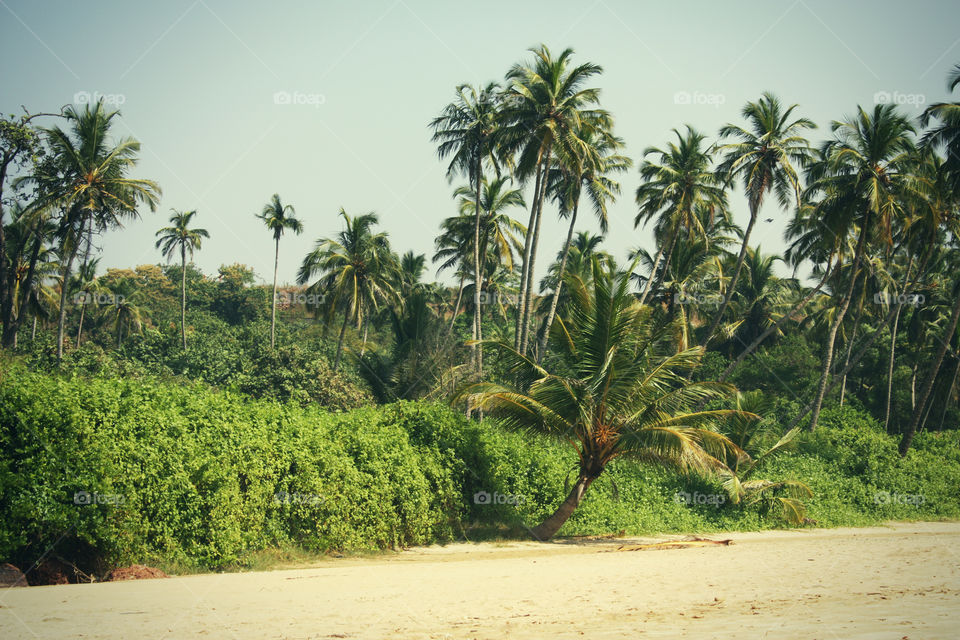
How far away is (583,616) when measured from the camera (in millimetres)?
8359

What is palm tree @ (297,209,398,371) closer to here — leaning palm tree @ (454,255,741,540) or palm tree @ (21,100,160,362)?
palm tree @ (21,100,160,362)

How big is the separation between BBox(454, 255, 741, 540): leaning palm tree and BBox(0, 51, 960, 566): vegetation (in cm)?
7

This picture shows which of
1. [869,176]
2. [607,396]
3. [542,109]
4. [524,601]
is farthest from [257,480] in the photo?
[869,176]

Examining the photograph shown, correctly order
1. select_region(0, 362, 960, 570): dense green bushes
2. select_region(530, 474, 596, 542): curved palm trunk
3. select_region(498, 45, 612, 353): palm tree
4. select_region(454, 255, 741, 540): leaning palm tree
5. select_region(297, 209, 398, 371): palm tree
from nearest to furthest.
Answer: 1. select_region(0, 362, 960, 570): dense green bushes
2. select_region(454, 255, 741, 540): leaning palm tree
3. select_region(530, 474, 596, 542): curved palm trunk
4. select_region(498, 45, 612, 353): palm tree
5. select_region(297, 209, 398, 371): palm tree

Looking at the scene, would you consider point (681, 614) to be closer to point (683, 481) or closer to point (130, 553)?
point (130, 553)

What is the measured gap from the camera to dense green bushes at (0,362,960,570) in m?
9.34

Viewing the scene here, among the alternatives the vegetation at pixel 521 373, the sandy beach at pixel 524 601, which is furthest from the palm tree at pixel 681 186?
the sandy beach at pixel 524 601

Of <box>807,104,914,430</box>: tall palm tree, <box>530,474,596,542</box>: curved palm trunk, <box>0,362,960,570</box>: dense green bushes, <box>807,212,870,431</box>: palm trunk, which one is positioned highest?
<box>807,104,914,430</box>: tall palm tree

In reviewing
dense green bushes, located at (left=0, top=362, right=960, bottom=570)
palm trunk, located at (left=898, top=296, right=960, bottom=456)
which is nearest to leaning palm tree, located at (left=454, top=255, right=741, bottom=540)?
dense green bushes, located at (left=0, top=362, right=960, bottom=570)

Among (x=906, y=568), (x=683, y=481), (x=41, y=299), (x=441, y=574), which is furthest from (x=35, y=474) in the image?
(x=41, y=299)

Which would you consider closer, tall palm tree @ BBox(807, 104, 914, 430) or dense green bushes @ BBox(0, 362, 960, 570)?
dense green bushes @ BBox(0, 362, 960, 570)

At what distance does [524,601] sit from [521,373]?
8401mm

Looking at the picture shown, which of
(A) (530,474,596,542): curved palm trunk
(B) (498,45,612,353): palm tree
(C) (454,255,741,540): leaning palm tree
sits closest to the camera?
(C) (454,255,741,540): leaning palm tree

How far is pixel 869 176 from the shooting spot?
89.5ft
